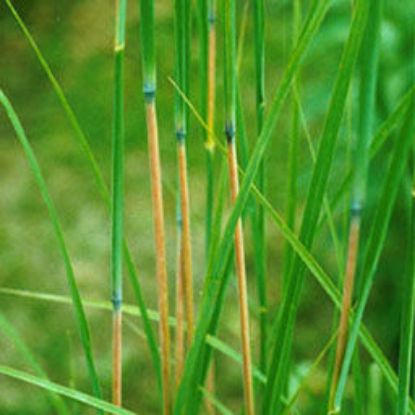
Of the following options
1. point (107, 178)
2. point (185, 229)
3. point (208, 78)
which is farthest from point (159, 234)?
point (107, 178)

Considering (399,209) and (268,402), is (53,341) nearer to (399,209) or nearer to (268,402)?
(399,209)

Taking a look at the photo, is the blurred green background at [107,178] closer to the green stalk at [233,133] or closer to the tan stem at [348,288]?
the green stalk at [233,133]

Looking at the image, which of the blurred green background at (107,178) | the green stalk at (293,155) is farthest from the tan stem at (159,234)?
the blurred green background at (107,178)

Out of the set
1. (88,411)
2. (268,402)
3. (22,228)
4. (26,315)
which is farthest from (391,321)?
(268,402)

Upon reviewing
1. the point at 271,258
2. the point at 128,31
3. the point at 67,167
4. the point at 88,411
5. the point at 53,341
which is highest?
the point at 128,31

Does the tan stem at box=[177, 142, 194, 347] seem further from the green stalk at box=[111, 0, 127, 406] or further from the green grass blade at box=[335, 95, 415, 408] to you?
the green grass blade at box=[335, 95, 415, 408]

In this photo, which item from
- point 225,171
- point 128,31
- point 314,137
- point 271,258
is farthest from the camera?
point 128,31
